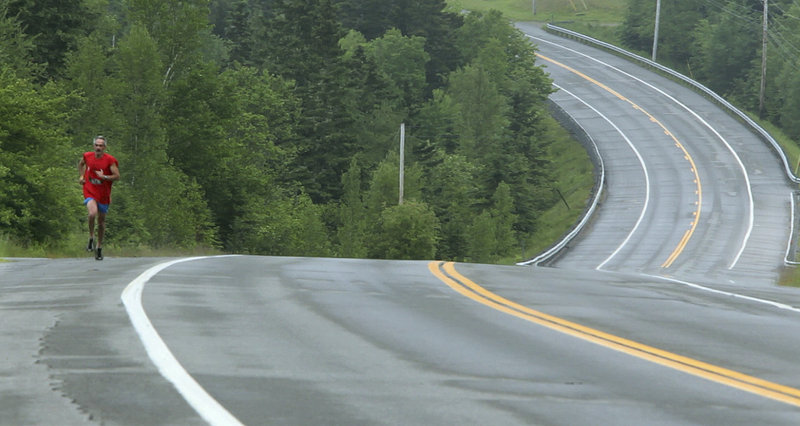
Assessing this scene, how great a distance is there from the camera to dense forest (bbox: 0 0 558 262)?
3938 cm

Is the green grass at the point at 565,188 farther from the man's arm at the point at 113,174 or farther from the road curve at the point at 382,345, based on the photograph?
the road curve at the point at 382,345

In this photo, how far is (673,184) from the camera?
75.4m

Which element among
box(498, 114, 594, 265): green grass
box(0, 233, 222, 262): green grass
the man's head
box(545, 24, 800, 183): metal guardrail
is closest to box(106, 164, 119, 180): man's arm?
the man's head

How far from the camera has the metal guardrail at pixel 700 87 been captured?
78.7m

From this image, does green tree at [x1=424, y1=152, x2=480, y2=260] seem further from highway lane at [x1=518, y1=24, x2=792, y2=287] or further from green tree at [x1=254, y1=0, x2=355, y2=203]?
highway lane at [x1=518, y1=24, x2=792, y2=287]

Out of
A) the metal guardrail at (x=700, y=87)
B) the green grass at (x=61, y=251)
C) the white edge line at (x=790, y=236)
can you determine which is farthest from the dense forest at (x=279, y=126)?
the white edge line at (x=790, y=236)

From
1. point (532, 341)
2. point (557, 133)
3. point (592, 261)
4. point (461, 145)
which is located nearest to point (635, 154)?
point (557, 133)

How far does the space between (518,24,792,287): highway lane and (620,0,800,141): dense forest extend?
606 centimetres

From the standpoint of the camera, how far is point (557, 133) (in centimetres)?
9412

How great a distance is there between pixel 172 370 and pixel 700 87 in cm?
9675

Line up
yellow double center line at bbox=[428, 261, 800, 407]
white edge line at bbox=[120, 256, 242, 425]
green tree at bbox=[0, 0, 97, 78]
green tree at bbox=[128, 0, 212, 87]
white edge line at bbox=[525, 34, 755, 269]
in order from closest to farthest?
white edge line at bbox=[120, 256, 242, 425]
yellow double center line at bbox=[428, 261, 800, 407]
green tree at bbox=[128, 0, 212, 87]
green tree at bbox=[0, 0, 97, 78]
white edge line at bbox=[525, 34, 755, 269]

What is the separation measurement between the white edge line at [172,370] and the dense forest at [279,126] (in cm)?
1462

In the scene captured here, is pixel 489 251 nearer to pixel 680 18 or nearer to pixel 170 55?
pixel 170 55

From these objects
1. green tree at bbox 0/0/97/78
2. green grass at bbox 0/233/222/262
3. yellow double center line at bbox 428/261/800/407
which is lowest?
green grass at bbox 0/233/222/262
